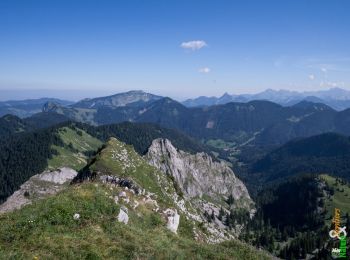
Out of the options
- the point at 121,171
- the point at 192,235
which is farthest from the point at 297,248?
the point at 192,235

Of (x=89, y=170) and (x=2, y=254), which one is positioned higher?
(x=2, y=254)

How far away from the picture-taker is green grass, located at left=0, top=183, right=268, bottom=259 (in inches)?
1146

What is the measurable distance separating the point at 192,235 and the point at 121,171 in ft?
166

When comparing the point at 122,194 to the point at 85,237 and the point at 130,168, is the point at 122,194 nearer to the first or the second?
the point at 85,237

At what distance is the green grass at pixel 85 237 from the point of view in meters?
29.1

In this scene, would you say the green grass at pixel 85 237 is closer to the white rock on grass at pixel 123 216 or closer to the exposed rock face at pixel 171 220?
the white rock on grass at pixel 123 216

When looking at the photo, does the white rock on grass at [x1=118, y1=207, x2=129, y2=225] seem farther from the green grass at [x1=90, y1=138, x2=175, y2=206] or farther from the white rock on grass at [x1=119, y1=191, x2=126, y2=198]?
the green grass at [x1=90, y1=138, x2=175, y2=206]

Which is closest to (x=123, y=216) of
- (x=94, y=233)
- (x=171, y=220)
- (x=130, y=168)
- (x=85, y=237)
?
(x=94, y=233)

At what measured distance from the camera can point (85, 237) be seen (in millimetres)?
31906

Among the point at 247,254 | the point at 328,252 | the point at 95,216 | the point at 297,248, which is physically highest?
the point at 95,216

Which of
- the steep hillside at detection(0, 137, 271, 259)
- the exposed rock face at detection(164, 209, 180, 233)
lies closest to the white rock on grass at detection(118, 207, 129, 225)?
the steep hillside at detection(0, 137, 271, 259)

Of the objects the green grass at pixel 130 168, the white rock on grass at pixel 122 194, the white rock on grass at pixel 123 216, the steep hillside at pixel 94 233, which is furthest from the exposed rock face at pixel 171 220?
the green grass at pixel 130 168

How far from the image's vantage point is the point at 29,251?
92.4ft

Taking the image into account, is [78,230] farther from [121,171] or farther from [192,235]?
[121,171]
